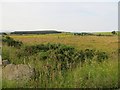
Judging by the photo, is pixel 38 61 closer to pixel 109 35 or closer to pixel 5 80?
pixel 5 80

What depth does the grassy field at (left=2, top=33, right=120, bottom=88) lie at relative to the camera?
352 inches

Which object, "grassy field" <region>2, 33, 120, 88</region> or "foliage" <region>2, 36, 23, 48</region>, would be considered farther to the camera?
"foliage" <region>2, 36, 23, 48</region>

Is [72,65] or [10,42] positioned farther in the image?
[10,42]

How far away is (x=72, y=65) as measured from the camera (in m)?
10.2

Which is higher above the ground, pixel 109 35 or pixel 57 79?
pixel 109 35

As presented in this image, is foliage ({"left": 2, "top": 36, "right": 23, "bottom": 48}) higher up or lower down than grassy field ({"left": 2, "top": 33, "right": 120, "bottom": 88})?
higher up

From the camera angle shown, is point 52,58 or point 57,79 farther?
point 52,58

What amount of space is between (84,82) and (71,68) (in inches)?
47.1

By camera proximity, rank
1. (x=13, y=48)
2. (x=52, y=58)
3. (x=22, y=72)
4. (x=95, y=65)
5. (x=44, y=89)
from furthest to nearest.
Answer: (x=13, y=48) < (x=52, y=58) < (x=95, y=65) < (x=22, y=72) < (x=44, y=89)

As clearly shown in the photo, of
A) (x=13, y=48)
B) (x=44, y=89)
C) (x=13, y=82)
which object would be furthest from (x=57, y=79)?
(x=13, y=48)

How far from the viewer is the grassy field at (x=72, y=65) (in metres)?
8.95

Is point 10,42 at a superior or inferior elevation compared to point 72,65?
superior

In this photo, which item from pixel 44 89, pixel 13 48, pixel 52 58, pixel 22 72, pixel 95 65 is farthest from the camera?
pixel 13 48

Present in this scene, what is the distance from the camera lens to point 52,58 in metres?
10.9
